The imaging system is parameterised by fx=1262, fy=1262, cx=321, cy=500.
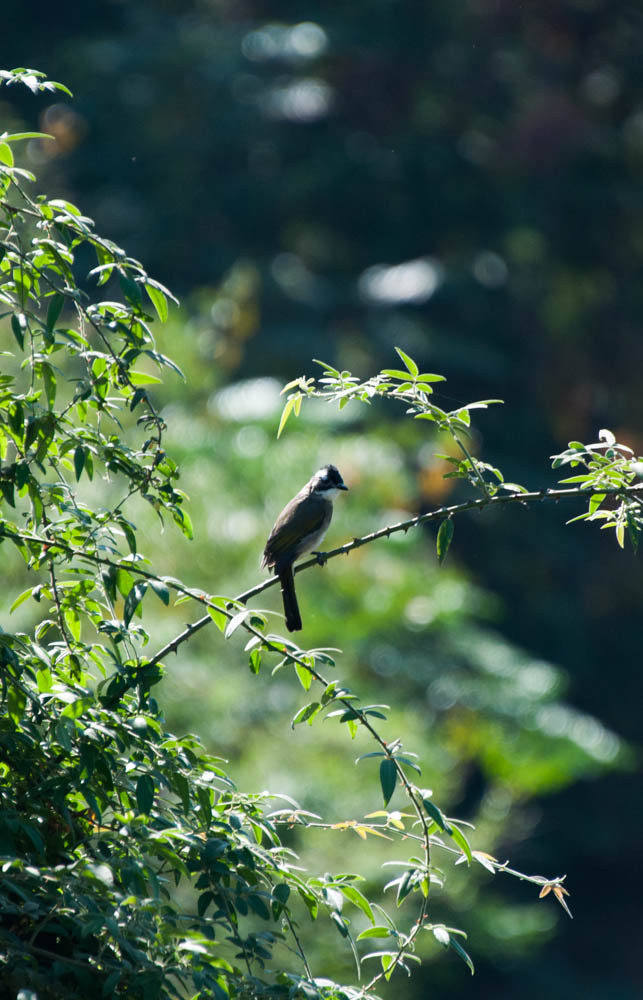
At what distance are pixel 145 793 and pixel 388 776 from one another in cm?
36

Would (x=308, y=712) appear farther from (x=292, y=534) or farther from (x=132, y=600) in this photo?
(x=292, y=534)

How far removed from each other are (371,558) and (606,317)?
11176 mm

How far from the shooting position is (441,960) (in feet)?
34.6

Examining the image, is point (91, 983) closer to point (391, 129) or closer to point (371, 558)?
point (371, 558)

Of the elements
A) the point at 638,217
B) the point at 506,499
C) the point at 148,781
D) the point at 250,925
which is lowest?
the point at 148,781

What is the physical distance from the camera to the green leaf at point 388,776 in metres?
1.73

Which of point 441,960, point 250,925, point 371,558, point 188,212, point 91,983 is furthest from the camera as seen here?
point 188,212

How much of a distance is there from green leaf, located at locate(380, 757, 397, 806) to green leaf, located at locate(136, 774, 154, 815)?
0.33 metres

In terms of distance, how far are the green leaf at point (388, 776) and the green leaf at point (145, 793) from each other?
1.09 feet

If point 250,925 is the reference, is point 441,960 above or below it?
above

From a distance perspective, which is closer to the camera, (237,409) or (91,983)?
(91,983)

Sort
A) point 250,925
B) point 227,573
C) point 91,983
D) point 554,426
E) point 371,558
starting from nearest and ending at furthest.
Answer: point 91,983 → point 250,925 → point 227,573 → point 371,558 → point 554,426

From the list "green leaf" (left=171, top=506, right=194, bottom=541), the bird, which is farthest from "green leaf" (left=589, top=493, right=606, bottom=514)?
the bird

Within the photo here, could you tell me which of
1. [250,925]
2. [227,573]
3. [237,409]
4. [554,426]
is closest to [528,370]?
[554,426]
